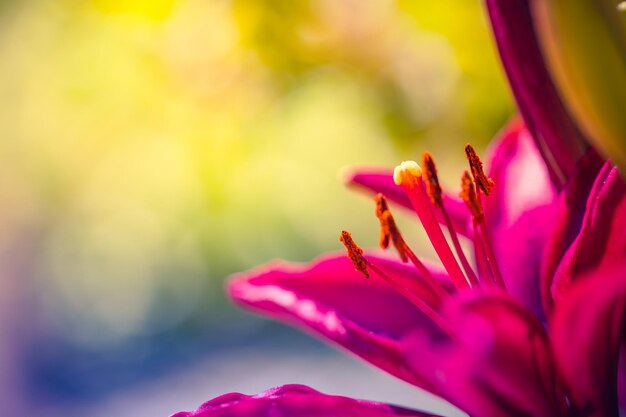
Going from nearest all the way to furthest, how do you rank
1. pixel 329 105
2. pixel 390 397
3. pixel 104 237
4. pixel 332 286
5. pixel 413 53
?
pixel 332 286
pixel 413 53
pixel 329 105
pixel 390 397
pixel 104 237

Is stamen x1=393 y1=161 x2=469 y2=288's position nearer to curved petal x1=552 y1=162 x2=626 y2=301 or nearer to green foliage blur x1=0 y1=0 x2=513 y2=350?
curved petal x1=552 y1=162 x2=626 y2=301

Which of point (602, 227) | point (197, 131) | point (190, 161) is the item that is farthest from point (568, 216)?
point (190, 161)

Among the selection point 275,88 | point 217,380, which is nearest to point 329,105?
point 275,88

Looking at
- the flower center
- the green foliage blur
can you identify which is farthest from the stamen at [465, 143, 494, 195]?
the green foliage blur

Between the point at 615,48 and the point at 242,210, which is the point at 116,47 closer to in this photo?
the point at 242,210

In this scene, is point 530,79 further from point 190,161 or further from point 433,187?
point 190,161

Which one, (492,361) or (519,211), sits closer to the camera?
(492,361)
